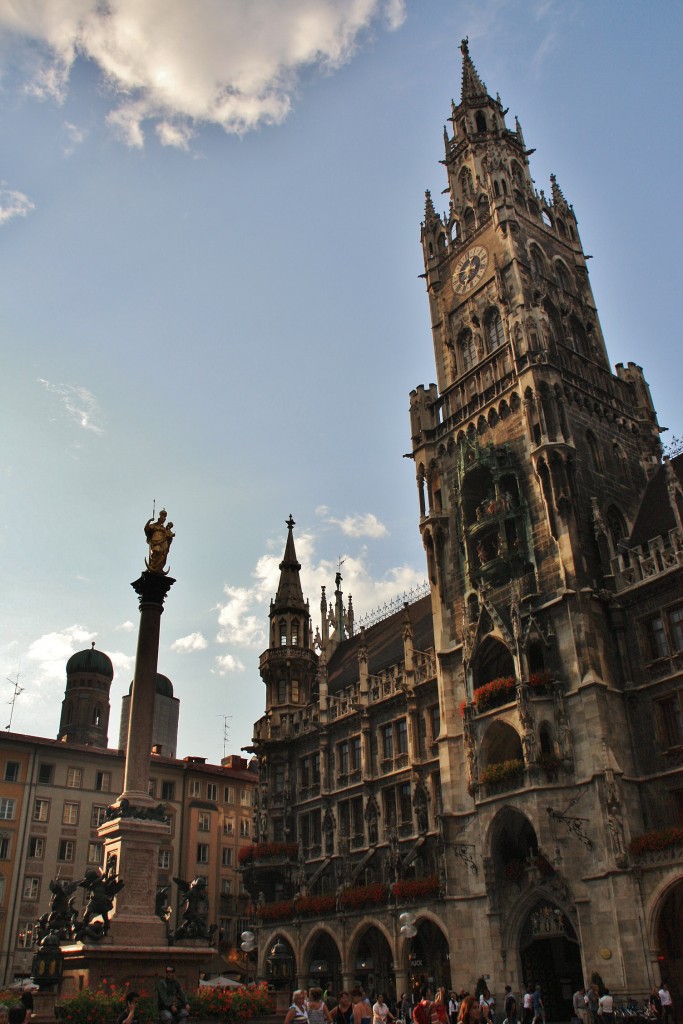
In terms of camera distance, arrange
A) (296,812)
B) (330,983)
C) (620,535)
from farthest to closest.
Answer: (296,812) → (330,983) → (620,535)

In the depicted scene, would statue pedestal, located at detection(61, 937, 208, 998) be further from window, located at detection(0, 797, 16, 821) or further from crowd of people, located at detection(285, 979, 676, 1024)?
window, located at detection(0, 797, 16, 821)

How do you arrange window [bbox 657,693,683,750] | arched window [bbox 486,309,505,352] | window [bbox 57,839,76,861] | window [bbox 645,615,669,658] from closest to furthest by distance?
window [bbox 657,693,683,750], window [bbox 645,615,669,658], arched window [bbox 486,309,505,352], window [bbox 57,839,76,861]

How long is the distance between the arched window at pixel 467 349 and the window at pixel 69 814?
40.0 meters

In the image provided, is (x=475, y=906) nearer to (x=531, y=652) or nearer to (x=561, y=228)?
(x=531, y=652)

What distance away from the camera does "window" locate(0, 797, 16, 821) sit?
54.8 m

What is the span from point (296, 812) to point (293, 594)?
14.3 metres

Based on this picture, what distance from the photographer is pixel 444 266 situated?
49625 mm

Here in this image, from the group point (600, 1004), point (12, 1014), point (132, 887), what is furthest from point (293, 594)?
point (12, 1014)

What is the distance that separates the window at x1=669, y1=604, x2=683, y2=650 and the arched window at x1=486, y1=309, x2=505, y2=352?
17.6 meters

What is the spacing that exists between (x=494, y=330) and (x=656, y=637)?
1901cm

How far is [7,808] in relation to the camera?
181 feet

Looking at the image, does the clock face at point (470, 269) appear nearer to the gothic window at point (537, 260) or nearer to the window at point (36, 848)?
the gothic window at point (537, 260)

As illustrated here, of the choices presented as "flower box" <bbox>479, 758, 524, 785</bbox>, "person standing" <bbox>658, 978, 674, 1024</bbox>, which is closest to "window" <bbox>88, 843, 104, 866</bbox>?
"flower box" <bbox>479, 758, 524, 785</bbox>

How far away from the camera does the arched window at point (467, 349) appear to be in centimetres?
A: 4481
